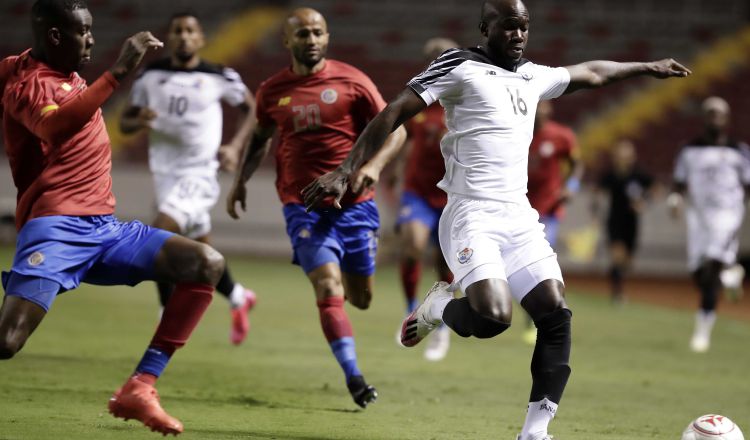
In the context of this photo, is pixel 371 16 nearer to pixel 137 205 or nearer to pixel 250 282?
pixel 137 205

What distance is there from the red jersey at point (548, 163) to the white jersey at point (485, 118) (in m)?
6.79

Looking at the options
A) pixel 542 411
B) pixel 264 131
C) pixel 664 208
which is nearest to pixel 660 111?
pixel 664 208

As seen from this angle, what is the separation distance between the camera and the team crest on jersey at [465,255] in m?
6.12

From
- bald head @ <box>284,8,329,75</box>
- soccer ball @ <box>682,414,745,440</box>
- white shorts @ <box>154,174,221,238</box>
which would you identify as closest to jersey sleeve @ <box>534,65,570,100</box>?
bald head @ <box>284,8,329,75</box>

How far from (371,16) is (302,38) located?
67.2 feet

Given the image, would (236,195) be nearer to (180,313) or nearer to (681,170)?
(180,313)

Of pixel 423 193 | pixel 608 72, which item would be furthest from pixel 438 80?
pixel 423 193

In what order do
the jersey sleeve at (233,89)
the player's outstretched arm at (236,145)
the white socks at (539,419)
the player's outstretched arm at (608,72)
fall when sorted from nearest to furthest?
1. the white socks at (539,419)
2. the player's outstretched arm at (608,72)
3. the player's outstretched arm at (236,145)
4. the jersey sleeve at (233,89)

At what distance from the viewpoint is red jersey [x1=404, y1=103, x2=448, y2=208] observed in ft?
35.9

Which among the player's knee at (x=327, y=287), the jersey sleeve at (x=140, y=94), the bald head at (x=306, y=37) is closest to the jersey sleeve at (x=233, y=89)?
the jersey sleeve at (x=140, y=94)

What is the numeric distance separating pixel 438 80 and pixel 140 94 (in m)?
4.87

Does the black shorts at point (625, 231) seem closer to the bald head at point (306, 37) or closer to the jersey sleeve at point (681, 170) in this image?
the jersey sleeve at point (681, 170)

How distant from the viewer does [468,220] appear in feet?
20.5

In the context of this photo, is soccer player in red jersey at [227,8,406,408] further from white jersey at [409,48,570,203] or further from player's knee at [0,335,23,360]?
player's knee at [0,335,23,360]
